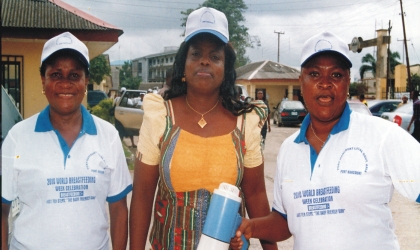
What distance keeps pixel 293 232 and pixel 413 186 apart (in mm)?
575

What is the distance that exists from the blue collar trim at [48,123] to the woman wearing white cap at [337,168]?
3.03 feet

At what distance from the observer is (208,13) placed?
2.37 meters

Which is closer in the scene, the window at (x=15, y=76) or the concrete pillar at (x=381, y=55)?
the window at (x=15, y=76)

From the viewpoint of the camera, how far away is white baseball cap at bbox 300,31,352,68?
2105mm

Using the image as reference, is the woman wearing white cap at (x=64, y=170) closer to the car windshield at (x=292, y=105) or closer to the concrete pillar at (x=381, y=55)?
the car windshield at (x=292, y=105)

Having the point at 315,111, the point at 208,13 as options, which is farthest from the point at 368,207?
the point at 208,13

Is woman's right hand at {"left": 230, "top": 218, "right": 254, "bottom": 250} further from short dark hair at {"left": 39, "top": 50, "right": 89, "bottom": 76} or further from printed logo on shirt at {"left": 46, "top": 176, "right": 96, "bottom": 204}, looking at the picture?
short dark hair at {"left": 39, "top": 50, "right": 89, "bottom": 76}

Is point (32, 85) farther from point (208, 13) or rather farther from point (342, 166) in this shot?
point (342, 166)

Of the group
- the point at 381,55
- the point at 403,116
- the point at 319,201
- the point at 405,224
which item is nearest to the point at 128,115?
the point at 403,116

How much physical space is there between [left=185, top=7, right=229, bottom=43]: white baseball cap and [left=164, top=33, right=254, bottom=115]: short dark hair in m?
0.06

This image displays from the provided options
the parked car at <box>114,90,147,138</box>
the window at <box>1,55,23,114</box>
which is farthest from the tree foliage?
the window at <box>1,55,23,114</box>

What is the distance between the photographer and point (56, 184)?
2102 mm

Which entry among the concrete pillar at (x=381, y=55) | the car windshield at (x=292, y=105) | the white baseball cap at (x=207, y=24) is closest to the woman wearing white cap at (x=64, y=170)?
the white baseball cap at (x=207, y=24)

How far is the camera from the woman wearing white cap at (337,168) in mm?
1921
